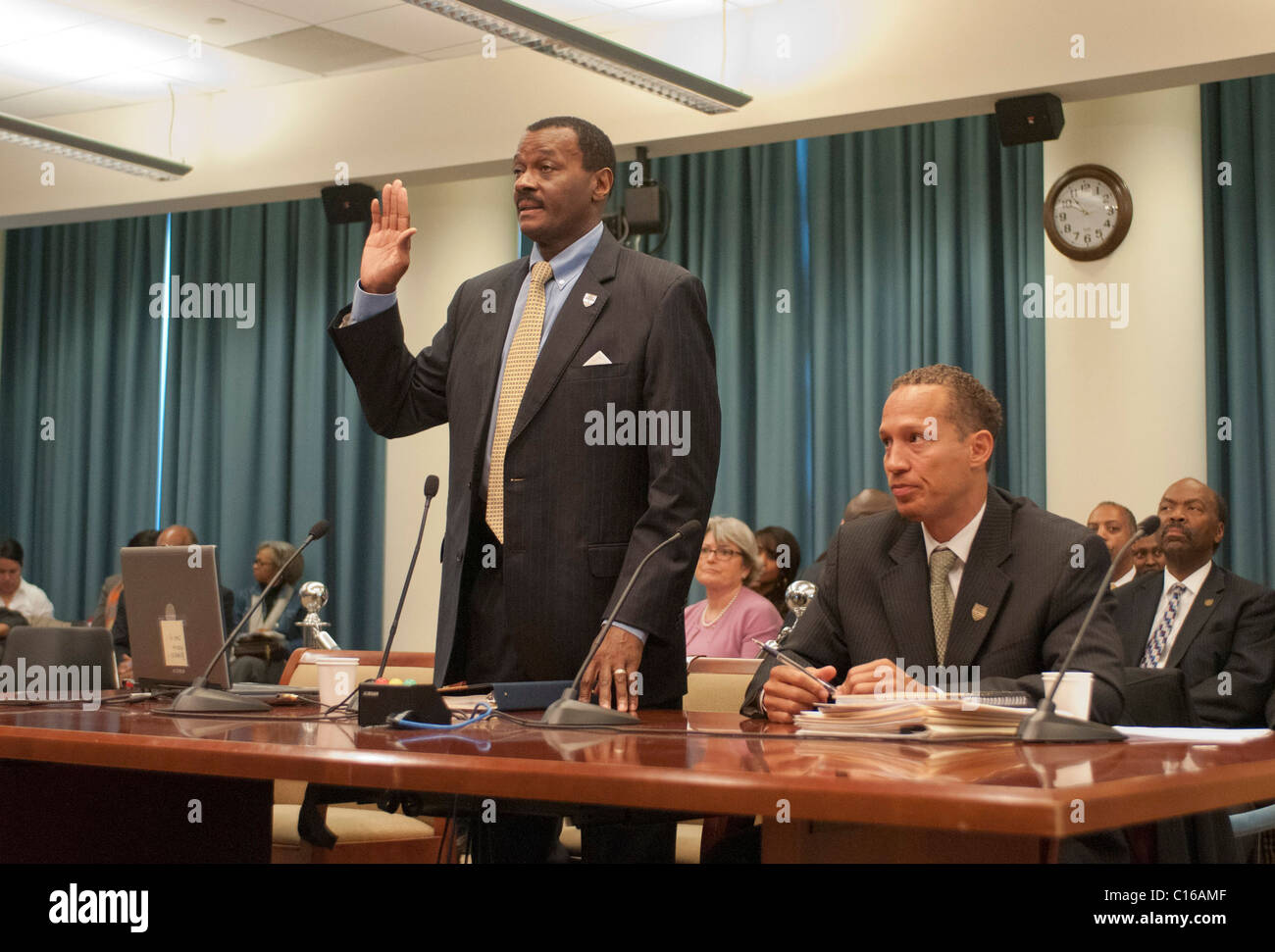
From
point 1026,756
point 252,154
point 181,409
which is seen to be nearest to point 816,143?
point 252,154

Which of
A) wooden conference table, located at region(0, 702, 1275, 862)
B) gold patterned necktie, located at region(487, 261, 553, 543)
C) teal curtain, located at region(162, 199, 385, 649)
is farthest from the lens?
teal curtain, located at region(162, 199, 385, 649)

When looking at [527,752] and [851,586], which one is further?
[851,586]

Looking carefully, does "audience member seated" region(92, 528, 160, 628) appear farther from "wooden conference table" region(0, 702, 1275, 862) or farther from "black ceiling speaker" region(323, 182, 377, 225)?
"wooden conference table" region(0, 702, 1275, 862)

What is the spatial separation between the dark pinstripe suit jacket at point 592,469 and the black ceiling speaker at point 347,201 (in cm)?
467

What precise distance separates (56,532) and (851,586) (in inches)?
288

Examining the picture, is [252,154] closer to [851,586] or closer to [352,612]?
[352,612]

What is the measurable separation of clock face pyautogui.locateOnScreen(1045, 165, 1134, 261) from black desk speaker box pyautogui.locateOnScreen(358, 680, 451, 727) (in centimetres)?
458

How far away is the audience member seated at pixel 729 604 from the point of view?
5008 millimetres

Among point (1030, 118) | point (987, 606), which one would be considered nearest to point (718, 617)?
point (1030, 118)

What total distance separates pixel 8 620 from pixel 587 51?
4055 mm

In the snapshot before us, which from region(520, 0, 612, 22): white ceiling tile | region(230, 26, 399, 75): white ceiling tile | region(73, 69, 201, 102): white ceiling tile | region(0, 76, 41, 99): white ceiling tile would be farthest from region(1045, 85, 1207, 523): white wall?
region(0, 76, 41, 99): white ceiling tile

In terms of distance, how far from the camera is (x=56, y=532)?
852 centimetres

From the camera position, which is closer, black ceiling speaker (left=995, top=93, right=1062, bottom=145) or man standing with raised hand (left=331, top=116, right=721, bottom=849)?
man standing with raised hand (left=331, top=116, right=721, bottom=849)

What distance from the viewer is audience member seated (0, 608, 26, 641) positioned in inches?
268
